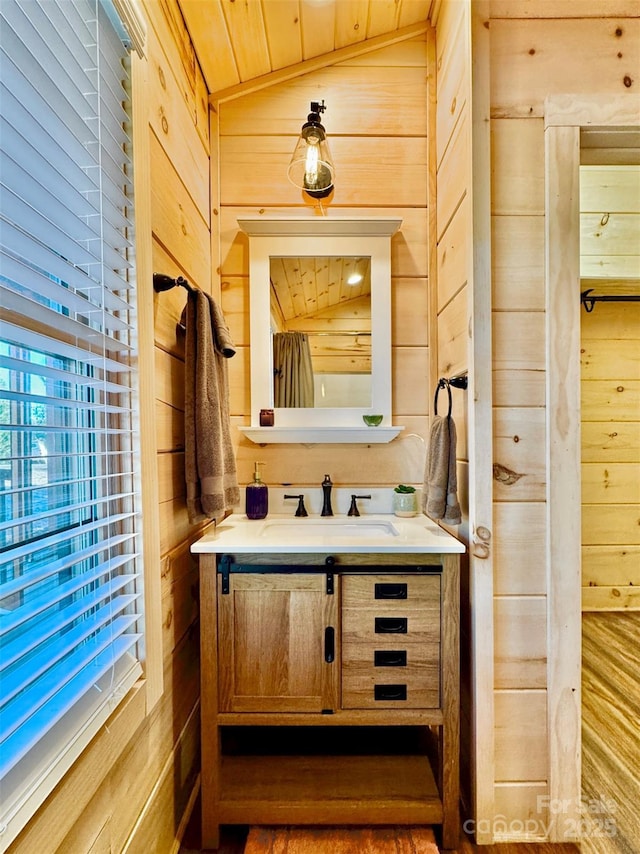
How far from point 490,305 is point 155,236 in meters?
0.99

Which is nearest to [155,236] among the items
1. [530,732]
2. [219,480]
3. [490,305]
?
[219,480]

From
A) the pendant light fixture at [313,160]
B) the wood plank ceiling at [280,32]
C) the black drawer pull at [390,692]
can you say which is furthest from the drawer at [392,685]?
the wood plank ceiling at [280,32]

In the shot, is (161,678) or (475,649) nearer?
(161,678)

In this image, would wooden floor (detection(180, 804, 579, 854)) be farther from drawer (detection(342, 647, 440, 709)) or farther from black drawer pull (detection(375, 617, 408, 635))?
black drawer pull (detection(375, 617, 408, 635))

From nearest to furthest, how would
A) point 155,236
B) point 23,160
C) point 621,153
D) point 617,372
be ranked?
point 23,160
point 155,236
point 621,153
point 617,372

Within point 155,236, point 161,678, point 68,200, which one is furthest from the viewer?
point 155,236

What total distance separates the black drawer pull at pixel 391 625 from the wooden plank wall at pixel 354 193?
0.61 meters

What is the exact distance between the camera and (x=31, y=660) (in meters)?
0.61

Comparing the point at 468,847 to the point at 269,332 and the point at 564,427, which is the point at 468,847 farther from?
the point at 269,332

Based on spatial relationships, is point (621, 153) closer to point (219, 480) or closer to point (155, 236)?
point (155, 236)

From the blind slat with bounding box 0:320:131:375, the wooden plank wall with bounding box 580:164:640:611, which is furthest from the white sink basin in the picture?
the wooden plank wall with bounding box 580:164:640:611

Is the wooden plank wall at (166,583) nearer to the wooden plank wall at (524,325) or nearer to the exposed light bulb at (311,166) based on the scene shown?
the exposed light bulb at (311,166)

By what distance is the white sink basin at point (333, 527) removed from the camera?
4.71 feet

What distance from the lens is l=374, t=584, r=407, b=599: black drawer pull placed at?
113 centimetres
